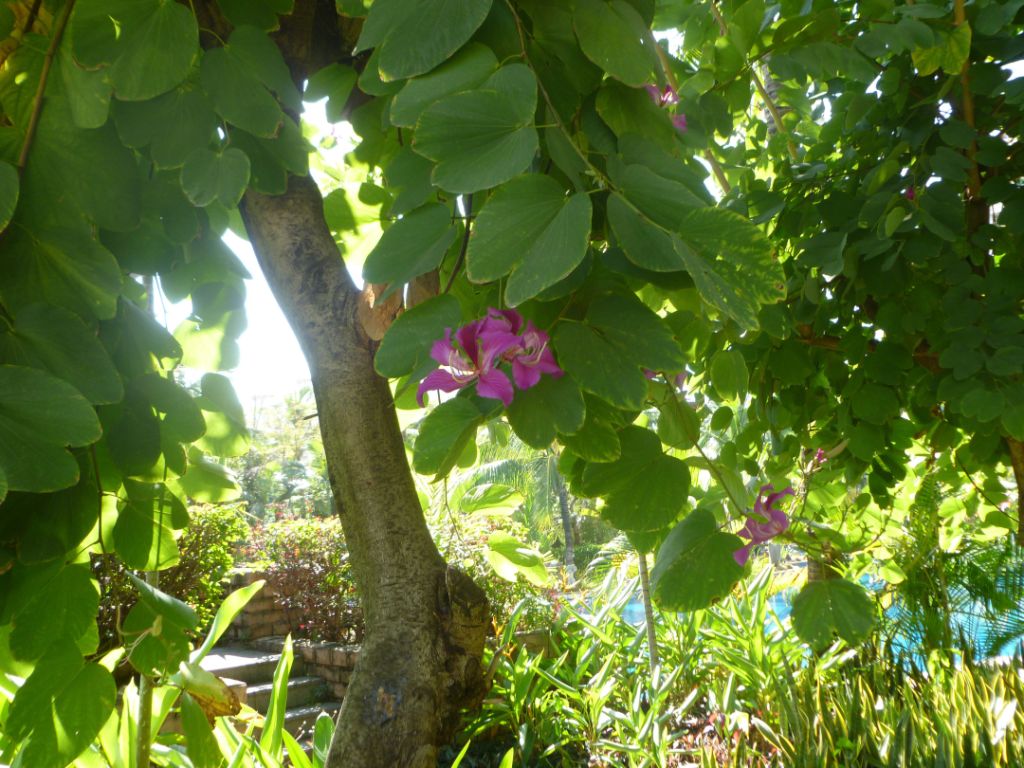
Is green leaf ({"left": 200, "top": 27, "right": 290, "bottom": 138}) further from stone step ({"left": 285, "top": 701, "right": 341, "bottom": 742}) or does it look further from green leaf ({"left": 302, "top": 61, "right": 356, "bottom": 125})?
stone step ({"left": 285, "top": 701, "right": 341, "bottom": 742})

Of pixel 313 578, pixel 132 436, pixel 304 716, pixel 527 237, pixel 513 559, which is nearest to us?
pixel 527 237

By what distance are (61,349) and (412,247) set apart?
23 centimetres

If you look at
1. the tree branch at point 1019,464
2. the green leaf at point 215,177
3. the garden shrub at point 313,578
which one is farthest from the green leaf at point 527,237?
the garden shrub at point 313,578

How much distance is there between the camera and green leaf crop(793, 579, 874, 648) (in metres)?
0.57

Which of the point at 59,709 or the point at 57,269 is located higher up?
the point at 57,269

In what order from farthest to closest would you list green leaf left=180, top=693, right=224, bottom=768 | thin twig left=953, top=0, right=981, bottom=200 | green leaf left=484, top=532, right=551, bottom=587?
thin twig left=953, top=0, right=981, bottom=200
green leaf left=484, top=532, right=551, bottom=587
green leaf left=180, top=693, right=224, bottom=768

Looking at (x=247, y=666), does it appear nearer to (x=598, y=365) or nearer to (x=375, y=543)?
(x=375, y=543)

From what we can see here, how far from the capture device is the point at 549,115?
48cm

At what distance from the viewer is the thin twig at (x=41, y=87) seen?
54cm

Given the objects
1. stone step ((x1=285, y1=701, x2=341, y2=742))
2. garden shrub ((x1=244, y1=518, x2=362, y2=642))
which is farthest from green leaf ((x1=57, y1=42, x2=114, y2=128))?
garden shrub ((x1=244, y1=518, x2=362, y2=642))

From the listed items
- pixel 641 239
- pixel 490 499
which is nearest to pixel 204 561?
pixel 490 499

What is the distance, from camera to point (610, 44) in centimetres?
50

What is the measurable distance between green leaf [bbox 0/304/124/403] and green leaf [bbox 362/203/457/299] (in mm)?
187

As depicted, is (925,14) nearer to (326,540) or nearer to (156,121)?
(156,121)
